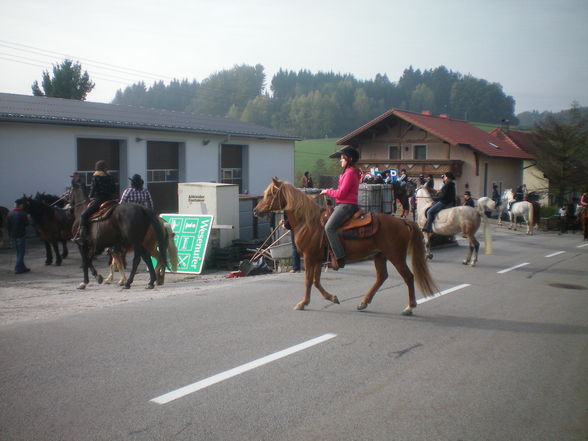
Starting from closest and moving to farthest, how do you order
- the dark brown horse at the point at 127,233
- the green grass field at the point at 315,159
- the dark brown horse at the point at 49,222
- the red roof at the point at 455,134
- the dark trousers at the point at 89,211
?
the dark brown horse at the point at 127,233
the dark trousers at the point at 89,211
the dark brown horse at the point at 49,222
the red roof at the point at 455,134
the green grass field at the point at 315,159

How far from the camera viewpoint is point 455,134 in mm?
38250

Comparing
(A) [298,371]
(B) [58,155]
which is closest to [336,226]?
(A) [298,371]

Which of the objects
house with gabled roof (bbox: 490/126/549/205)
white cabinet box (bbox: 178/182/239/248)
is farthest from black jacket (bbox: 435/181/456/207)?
house with gabled roof (bbox: 490/126/549/205)

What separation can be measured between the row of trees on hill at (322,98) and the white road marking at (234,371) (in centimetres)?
8500

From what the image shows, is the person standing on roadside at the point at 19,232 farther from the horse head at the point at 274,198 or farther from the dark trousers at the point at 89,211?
the horse head at the point at 274,198

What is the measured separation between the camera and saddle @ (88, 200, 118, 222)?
11273 mm

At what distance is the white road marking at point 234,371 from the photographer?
15.8ft

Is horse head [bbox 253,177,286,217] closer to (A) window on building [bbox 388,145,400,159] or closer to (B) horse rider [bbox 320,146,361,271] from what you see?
(B) horse rider [bbox 320,146,361,271]

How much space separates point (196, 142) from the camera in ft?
92.3

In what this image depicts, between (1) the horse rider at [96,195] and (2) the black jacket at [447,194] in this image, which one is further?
(2) the black jacket at [447,194]

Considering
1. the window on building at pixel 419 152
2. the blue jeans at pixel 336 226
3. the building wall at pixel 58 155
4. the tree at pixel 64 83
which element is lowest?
the blue jeans at pixel 336 226

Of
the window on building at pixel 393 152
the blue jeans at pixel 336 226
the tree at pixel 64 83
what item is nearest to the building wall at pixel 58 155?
the blue jeans at pixel 336 226

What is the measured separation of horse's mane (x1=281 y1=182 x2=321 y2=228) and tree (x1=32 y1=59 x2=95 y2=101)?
6362 centimetres

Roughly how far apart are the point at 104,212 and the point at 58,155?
11414 millimetres
